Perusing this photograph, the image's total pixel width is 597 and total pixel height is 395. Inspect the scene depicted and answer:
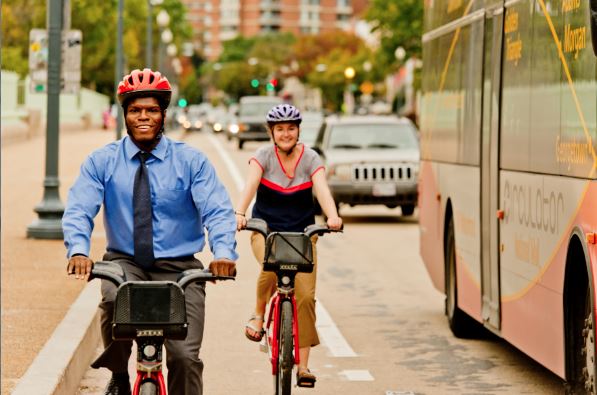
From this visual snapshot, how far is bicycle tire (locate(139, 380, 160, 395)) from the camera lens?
21.5ft

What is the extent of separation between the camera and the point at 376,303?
52.3ft

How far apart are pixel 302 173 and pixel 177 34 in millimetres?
134414

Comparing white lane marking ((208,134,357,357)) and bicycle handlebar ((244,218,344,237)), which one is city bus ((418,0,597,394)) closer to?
white lane marking ((208,134,357,357))

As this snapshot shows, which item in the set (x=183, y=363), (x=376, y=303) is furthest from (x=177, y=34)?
(x=183, y=363)

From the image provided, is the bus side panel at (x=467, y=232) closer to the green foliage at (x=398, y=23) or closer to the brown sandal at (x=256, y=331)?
the brown sandal at (x=256, y=331)

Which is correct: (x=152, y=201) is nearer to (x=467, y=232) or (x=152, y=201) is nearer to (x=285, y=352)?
(x=285, y=352)

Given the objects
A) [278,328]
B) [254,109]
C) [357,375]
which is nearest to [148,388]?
[278,328]

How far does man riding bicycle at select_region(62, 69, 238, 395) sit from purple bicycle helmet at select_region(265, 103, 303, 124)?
2954 mm

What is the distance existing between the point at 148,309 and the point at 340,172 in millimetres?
20183

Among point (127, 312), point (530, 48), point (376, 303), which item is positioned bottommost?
point (376, 303)

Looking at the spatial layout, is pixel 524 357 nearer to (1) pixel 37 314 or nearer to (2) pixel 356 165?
(1) pixel 37 314

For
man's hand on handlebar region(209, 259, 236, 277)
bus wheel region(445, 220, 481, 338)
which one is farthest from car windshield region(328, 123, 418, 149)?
man's hand on handlebar region(209, 259, 236, 277)

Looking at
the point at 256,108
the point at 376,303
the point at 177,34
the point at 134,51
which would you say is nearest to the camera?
the point at 376,303

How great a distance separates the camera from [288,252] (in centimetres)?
937
